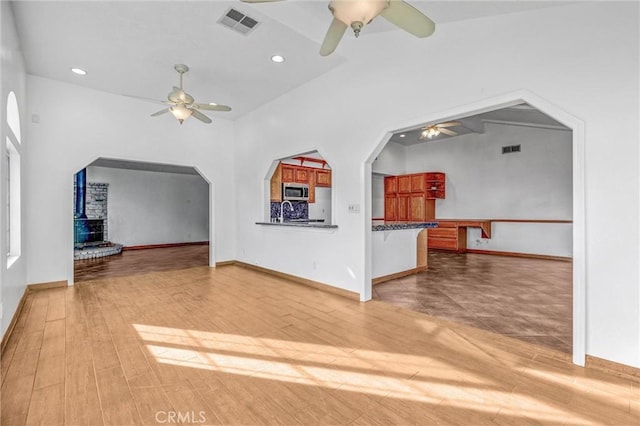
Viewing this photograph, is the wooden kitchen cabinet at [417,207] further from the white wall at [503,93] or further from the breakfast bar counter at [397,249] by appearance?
the white wall at [503,93]

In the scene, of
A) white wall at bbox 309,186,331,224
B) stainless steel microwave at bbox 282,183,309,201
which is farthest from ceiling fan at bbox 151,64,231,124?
white wall at bbox 309,186,331,224

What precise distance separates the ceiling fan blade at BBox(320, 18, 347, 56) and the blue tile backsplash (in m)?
5.09

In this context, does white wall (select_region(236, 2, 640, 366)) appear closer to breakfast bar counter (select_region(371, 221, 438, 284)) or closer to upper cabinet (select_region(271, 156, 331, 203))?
breakfast bar counter (select_region(371, 221, 438, 284))

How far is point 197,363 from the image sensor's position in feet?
7.38

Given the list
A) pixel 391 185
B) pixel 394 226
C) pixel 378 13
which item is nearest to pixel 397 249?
pixel 394 226

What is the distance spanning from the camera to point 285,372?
214 centimetres

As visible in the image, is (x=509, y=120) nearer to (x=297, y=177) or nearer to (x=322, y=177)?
(x=322, y=177)

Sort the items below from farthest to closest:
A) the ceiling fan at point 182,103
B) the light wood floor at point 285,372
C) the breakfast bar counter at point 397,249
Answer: the breakfast bar counter at point 397,249 < the ceiling fan at point 182,103 < the light wood floor at point 285,372

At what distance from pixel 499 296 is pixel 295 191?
5.16 metres

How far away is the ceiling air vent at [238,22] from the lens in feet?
10.0

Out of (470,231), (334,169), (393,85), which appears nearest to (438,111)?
(393,85)

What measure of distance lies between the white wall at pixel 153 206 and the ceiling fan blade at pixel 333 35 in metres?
9.02

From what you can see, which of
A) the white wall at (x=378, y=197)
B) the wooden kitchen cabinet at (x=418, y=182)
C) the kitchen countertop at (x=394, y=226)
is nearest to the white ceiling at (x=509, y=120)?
the wooden kitchen cabinet at (x=418, y=182)

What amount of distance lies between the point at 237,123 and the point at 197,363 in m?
5.30
